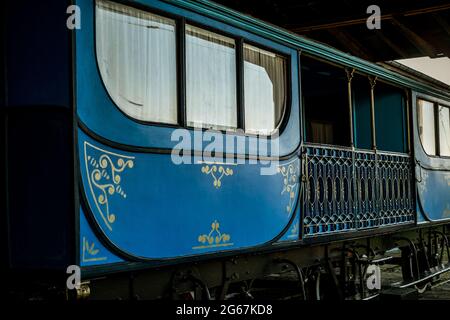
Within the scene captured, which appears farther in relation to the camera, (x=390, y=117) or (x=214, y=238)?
(x=390, y=117)

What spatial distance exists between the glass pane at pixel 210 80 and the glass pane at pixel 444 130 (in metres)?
5.49

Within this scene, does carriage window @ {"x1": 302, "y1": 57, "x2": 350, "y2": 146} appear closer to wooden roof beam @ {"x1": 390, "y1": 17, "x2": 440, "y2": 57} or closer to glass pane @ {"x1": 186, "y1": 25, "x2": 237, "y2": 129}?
wooden roof beam @ {"x1": 390, "y1": 17, "x2": 440, "y2": 57}

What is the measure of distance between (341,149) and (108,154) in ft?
11.4

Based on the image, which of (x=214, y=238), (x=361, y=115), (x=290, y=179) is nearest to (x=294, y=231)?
(x=290, y=179)

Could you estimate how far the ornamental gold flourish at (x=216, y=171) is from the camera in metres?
5.00

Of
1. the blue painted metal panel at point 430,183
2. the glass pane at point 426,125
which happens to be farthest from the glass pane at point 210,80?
the glass pane at point 426,125

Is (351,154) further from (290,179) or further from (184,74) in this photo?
(184,74)

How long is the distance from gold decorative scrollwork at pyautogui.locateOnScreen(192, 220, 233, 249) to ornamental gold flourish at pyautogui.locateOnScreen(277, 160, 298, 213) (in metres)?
0.95

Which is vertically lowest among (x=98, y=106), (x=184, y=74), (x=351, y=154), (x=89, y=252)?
(x=89, y=252)

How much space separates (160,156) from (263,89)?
5.30ft

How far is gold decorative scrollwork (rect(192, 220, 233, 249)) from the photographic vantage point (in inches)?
195

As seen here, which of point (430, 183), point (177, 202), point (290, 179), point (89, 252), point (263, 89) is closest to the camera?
point (89, 252)

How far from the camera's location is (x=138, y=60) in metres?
4.56
